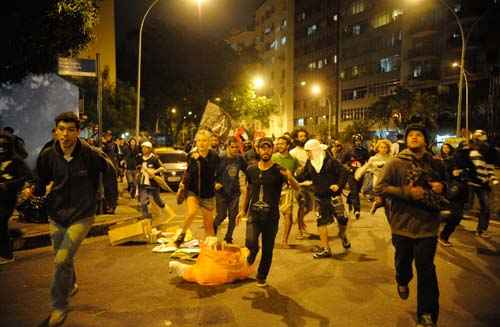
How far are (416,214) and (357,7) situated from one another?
2418 inches

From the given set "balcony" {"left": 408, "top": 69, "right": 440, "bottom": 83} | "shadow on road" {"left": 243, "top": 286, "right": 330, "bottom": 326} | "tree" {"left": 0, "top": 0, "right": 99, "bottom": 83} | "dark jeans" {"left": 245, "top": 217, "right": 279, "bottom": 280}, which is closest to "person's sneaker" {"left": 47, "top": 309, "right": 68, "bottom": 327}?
"shadow on road" {"left": 243, "top": 286, "right": 330, "bottom": 326}

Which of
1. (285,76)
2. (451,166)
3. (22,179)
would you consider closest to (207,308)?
(22,179)

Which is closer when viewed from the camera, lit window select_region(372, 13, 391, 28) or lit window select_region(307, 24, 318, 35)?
lit window select_region(372, 13, 391, 28)

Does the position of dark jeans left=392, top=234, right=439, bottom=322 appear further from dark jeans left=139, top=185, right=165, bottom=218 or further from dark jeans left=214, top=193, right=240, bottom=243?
dark jeans left=139, top=185, right=165, bottom=218

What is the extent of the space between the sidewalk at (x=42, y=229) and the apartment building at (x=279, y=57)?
6545cm

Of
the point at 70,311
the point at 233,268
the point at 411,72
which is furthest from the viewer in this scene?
the point at 411,72

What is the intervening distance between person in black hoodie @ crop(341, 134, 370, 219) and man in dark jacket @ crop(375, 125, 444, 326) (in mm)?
4791

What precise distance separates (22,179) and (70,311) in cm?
271

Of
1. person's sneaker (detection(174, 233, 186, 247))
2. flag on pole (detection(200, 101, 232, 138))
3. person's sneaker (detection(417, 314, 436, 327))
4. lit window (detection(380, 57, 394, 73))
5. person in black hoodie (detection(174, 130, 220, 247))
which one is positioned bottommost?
person's sneaker (detection(417, 314, 436, 327))

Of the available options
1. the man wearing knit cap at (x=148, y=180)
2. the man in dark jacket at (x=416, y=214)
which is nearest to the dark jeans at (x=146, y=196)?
the man wearing knit cap at (x=148, y=180)

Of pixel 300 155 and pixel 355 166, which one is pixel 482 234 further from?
pixel 355 166

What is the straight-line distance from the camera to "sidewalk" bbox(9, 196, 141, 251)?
8.10 meters

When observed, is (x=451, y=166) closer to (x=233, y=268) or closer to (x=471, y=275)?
(x=471, y=275)

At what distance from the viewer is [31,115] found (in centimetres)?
1789
